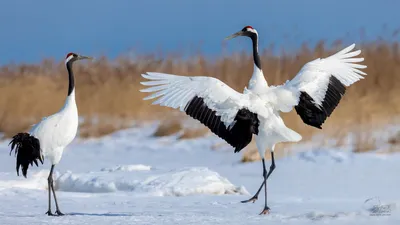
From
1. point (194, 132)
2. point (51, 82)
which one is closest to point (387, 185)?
point (194, 132)

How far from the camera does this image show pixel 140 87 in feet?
56.5

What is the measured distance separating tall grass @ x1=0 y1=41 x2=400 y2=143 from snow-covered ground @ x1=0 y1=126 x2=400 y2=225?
1.80m

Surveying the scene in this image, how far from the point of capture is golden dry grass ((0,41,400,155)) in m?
14.0

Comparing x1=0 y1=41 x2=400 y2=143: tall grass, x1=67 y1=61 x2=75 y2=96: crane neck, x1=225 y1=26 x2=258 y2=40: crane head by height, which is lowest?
x1=67 y1=61 x2=75 y2=96: crane neck

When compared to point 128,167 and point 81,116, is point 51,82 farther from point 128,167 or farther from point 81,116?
point 128,167

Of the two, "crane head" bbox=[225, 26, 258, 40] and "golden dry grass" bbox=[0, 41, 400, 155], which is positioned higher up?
"golden dry grass" bbox=[0, 41, 400, 155]

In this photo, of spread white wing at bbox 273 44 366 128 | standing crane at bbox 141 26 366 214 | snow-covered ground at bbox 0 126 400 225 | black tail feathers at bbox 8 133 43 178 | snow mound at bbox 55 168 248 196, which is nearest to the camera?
snow-covered ground at bbox 0 126 400 225

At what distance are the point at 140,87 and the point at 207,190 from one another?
325 inches

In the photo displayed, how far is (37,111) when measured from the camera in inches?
678

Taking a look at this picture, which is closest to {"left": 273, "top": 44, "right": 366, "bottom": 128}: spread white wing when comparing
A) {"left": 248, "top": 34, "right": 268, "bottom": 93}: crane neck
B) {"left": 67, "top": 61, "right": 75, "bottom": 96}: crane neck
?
{"left": 248, "top": 34, "right": 268, "bottom": 93}: crane neck

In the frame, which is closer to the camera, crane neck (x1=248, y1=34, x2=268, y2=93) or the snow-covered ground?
the snow-covered ground

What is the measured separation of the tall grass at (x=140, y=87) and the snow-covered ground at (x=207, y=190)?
180 cm

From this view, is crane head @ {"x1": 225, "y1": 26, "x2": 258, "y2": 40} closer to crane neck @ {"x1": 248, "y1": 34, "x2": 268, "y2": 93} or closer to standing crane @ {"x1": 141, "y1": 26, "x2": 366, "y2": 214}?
crane neck @ {"x1": 248, "y1": 34, "x2": 268, "y2": 93}

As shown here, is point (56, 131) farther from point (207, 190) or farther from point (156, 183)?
point (207, 190)
